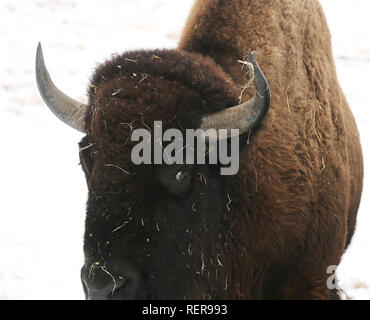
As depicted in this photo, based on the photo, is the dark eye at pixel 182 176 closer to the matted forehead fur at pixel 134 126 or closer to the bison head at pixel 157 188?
the bison head at pixel 157 188

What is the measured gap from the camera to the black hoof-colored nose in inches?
113

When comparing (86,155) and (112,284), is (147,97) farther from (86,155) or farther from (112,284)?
(112,284)

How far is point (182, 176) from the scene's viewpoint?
310 cm

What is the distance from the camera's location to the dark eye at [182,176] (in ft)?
10.1

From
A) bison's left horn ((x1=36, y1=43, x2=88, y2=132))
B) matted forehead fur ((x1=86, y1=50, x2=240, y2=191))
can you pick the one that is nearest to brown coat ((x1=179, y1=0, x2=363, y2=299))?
matted forehead fur ((x1=86, y1=50, x2=240, y2=191))

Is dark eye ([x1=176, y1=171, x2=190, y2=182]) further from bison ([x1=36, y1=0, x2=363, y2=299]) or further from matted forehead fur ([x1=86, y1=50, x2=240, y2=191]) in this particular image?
matted forehead fur ([x1=86, y1=50, x2=240, y2=191])

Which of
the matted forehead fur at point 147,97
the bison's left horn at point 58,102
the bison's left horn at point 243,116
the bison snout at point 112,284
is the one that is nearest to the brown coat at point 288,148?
the bison's left horn at point 243,116

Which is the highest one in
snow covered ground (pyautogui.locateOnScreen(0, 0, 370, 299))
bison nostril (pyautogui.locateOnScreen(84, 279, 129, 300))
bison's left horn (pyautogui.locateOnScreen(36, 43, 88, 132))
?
snow covered ground (pyautogui.locateOnScreen(0, 0, 370, 299))

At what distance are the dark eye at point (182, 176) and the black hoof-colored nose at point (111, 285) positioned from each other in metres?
0.57

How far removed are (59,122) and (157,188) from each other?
7741 mm

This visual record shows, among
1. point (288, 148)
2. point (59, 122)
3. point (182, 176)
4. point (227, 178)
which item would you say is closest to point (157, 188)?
point (182, 176)

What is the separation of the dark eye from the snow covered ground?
154cm
